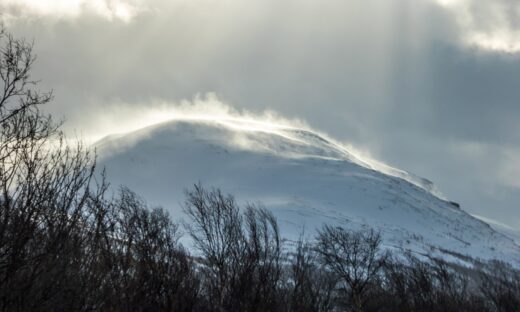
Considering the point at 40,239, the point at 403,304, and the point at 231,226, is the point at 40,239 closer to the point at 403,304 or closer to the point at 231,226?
the point at 231,226

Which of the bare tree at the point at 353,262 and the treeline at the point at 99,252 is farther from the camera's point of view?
the bare tree at the point at 353,262

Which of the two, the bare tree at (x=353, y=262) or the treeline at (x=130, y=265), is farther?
the bare tree at (x=353, y=262)

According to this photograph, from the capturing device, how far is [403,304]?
3603 cm

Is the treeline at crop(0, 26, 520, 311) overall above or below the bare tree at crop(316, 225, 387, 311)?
below

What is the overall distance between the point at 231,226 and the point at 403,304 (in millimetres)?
15553

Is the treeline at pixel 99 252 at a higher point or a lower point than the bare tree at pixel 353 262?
lower

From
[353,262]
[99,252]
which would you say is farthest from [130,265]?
[353,262]

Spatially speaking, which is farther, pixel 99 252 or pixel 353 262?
pixel 353 262

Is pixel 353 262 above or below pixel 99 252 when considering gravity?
above

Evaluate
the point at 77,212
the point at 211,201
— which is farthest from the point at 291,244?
the point at 77,212

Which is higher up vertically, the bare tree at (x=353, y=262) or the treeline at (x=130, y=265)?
the bare tree at (x=353, y=262)

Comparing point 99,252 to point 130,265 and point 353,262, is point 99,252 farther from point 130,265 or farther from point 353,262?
point 353,262

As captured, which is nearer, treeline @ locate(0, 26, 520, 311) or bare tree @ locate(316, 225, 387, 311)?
treeline @ locate(0, 26, 520, 311)

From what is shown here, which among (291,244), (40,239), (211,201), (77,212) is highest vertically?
(291,244)
